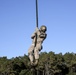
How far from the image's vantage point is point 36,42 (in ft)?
27.8

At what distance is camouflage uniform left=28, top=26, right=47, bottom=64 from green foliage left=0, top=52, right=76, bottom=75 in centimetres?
8793

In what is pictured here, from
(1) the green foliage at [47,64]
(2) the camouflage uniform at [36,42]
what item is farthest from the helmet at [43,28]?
(1) the green foliage at [47,64]

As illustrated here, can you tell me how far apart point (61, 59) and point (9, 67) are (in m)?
19.8

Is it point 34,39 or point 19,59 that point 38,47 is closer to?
point 34,39

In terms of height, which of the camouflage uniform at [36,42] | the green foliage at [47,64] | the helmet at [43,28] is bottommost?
the camouflage uniform at [36,42]

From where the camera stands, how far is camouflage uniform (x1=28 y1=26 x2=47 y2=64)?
8331 millimetres

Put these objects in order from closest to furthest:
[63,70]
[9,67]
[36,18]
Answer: [36,18] < [9,67] < [63,70]

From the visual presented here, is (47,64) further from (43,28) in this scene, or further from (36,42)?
(43,28)

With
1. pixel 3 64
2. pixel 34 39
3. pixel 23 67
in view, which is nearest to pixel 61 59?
pixel 23 67

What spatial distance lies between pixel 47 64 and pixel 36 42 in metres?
94.9

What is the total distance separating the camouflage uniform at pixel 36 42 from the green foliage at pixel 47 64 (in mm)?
87925

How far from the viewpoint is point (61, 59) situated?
107 m

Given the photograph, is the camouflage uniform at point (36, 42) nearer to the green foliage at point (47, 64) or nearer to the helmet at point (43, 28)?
the helmet at point (43, 28)

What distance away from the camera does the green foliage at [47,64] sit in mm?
99875
